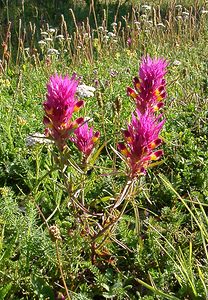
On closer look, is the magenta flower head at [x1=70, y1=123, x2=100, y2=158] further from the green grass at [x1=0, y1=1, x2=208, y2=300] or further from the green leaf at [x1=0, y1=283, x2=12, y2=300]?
the green leaf at [x1=0, y1=283, x2=12, y2=300]

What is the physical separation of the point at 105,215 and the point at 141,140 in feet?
2.14

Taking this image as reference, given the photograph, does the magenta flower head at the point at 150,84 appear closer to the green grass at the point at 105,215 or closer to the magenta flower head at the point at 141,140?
the magenta flower head at the point at 141,140

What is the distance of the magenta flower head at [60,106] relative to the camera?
4.95 ft

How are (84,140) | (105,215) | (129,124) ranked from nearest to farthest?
(129,124) → (84,140) → (105,215)

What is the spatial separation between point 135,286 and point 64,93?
36.8 inches

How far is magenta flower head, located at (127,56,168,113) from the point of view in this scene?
1688mm

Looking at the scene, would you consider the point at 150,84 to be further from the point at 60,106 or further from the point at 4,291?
the point at 4,291

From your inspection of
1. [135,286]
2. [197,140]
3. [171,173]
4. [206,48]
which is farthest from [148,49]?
[135,286]

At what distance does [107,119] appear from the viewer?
10.1 ft

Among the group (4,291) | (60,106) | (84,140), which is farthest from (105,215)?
(60,106)

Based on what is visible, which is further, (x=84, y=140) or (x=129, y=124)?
(x=84, y=140)

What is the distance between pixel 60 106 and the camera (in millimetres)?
1529

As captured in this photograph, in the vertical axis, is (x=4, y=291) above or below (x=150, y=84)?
below

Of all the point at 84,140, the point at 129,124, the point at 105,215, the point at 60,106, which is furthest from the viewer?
the point at 105,215
